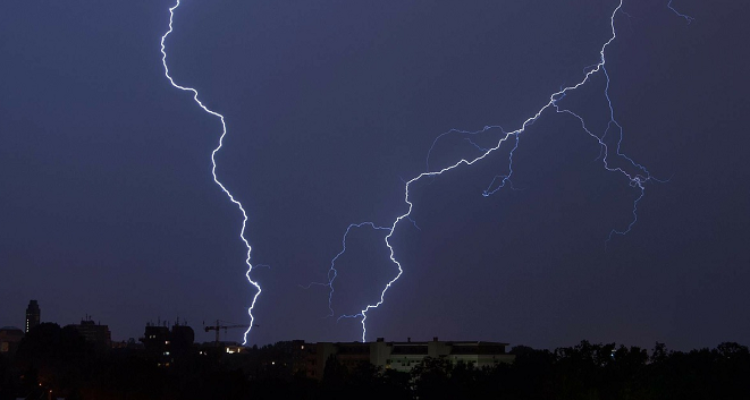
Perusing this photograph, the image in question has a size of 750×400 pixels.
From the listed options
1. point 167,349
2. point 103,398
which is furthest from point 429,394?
point 167,349

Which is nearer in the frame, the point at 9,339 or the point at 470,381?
the point at 470,381

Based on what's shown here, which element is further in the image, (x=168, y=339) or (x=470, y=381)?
(x=168, y=339)

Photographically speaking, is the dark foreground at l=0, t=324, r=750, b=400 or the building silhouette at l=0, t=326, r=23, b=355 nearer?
the dark foreground at l=0, t=324, r=750, b=400

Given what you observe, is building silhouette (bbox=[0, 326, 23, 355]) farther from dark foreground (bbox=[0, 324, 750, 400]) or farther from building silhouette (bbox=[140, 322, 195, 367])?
dark foreground (bbox=[0, 324, 750, 400])

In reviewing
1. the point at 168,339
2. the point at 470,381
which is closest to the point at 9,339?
the point at 168,339

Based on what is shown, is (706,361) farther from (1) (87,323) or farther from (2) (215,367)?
(1) (87,323)

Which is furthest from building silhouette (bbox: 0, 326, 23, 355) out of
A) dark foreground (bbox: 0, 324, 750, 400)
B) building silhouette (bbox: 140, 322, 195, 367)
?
dark foreground (bbox: 0, 324, 750, 400)

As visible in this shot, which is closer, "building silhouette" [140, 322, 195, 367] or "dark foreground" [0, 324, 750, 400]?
"dark foreground" [0, 324, 750, 400]

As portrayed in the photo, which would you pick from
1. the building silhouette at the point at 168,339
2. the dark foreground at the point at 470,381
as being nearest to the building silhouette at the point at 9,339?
the building silhouette at the point at 168,339

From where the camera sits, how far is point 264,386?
132 feet

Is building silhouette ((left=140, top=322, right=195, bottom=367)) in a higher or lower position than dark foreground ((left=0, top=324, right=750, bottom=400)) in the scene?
higher

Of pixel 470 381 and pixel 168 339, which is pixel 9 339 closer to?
pixel 168 339

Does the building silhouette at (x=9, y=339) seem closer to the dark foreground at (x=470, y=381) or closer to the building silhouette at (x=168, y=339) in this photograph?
the building silhouette at (x=168, y=339)

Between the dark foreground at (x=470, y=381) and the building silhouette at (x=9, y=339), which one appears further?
the building silhouette at (x=9, y=339)
